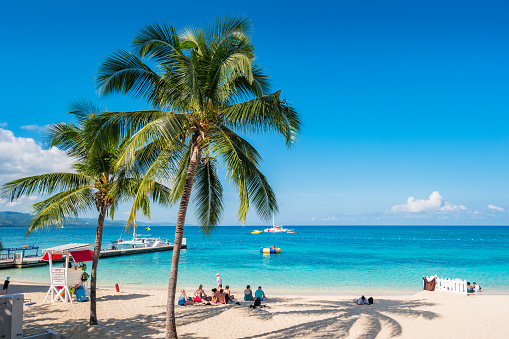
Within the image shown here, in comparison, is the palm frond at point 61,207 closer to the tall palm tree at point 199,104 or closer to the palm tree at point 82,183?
the palm tree at point 82,183

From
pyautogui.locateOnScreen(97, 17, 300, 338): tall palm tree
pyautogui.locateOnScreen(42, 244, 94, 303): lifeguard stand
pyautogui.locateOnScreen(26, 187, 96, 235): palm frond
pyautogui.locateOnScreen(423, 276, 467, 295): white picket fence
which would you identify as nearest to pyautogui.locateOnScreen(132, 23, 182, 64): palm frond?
pyautogui.locateOnScreen(97, 17, 300, 338): tall palm tree

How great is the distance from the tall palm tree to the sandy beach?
10.1ft

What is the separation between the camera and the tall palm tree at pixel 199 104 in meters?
7.57

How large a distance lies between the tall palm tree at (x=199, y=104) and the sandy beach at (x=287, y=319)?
3.07 m

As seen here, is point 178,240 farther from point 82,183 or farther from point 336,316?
point 336,316

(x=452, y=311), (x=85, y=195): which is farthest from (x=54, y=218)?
(x=452, y=311)

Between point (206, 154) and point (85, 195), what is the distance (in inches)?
171

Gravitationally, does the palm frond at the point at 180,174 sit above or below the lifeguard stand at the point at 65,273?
above

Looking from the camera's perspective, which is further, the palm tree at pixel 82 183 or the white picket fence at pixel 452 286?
the white picket fence at pixel 452 286

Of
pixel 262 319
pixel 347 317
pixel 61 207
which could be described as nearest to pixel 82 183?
pixel 61 207

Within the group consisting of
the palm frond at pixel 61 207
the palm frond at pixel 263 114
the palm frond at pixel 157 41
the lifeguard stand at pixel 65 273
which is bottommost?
the lifeguard stand at pixel 65 273

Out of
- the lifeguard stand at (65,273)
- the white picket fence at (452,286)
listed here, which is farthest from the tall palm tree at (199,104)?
the white picket fence at (452,286)

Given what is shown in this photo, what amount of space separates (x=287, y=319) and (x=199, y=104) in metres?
8.38

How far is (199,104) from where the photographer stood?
724 cm
